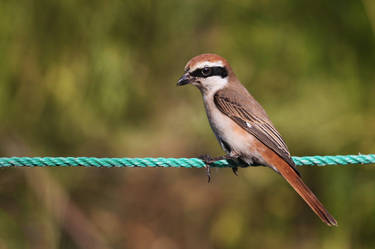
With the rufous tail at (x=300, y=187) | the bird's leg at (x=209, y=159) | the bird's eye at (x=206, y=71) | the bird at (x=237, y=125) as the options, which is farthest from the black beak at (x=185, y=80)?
the rufous tail at (x=300, y=187)

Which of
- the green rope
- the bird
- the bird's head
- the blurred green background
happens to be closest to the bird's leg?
the bird

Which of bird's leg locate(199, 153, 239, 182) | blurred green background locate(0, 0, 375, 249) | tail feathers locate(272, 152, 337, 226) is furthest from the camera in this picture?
blurred green background locate(0, 0, 375, 249)

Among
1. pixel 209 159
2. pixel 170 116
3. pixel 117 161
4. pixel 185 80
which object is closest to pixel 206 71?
pixel 185 80

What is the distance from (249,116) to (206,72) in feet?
1.76

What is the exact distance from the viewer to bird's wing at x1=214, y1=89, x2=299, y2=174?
13.6ft

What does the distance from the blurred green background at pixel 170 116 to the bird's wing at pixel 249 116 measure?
1.23 m

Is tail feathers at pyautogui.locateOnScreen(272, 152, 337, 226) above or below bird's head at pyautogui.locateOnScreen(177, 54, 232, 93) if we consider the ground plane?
below

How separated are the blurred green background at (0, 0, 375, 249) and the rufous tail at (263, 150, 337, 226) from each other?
1.26 m

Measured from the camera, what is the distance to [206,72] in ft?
14.8

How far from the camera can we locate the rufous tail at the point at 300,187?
12.4 feet

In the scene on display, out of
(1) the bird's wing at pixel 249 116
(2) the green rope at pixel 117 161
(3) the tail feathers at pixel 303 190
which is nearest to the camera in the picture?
(2) the green rope at pixel 117 161

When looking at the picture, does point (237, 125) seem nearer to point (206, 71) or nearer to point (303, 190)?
point (206, 71)

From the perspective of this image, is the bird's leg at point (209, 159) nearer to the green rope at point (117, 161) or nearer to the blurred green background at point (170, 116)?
the green rope at point (117, 161)

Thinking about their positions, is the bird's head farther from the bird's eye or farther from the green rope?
the green rope
